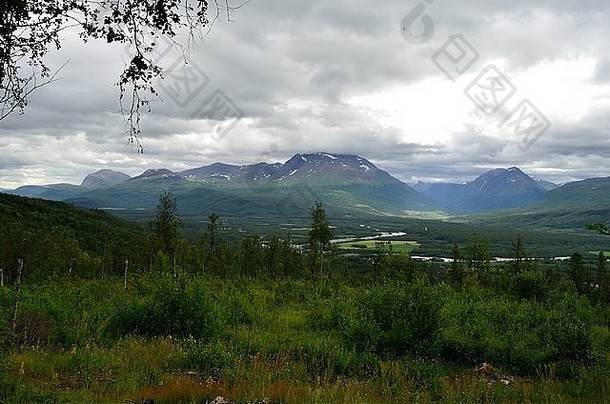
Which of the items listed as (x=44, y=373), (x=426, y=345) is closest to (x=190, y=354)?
(x=44, y=373)

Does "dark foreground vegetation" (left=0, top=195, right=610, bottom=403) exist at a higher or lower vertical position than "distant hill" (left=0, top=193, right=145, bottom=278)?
higher

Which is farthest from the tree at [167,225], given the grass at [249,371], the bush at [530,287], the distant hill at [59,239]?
the grass at [249,371]

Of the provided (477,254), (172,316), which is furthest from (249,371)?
(477,254)

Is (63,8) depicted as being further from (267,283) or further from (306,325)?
(267,283)

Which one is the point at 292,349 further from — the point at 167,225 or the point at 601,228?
the point at 167,225

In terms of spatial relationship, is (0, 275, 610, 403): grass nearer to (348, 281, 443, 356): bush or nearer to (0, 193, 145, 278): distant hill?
Answer: (348, 281, 443, 356): bush

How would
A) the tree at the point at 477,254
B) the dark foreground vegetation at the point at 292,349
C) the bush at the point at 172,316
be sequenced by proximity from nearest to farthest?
→ the dark foreground vegetation at the point at 292,349, the bush at the point at 172,316, the tree at the point at 477,254

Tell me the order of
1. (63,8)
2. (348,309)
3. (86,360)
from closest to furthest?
(63,8), (86,360), (348,309)

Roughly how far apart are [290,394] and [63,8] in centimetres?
576

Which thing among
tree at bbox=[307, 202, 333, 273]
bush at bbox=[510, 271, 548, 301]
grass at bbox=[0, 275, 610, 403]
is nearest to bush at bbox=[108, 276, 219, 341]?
grass at bbox=[0, 275, 610, 403]

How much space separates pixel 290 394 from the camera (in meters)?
6.98

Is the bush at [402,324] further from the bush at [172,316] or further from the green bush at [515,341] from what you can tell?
the bush at [172,316]

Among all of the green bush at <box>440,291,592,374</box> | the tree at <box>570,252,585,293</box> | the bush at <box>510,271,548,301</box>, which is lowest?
the tree at <box>570,252,585,293</box>

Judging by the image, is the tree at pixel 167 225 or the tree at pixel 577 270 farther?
the tree at pixel 577 270
